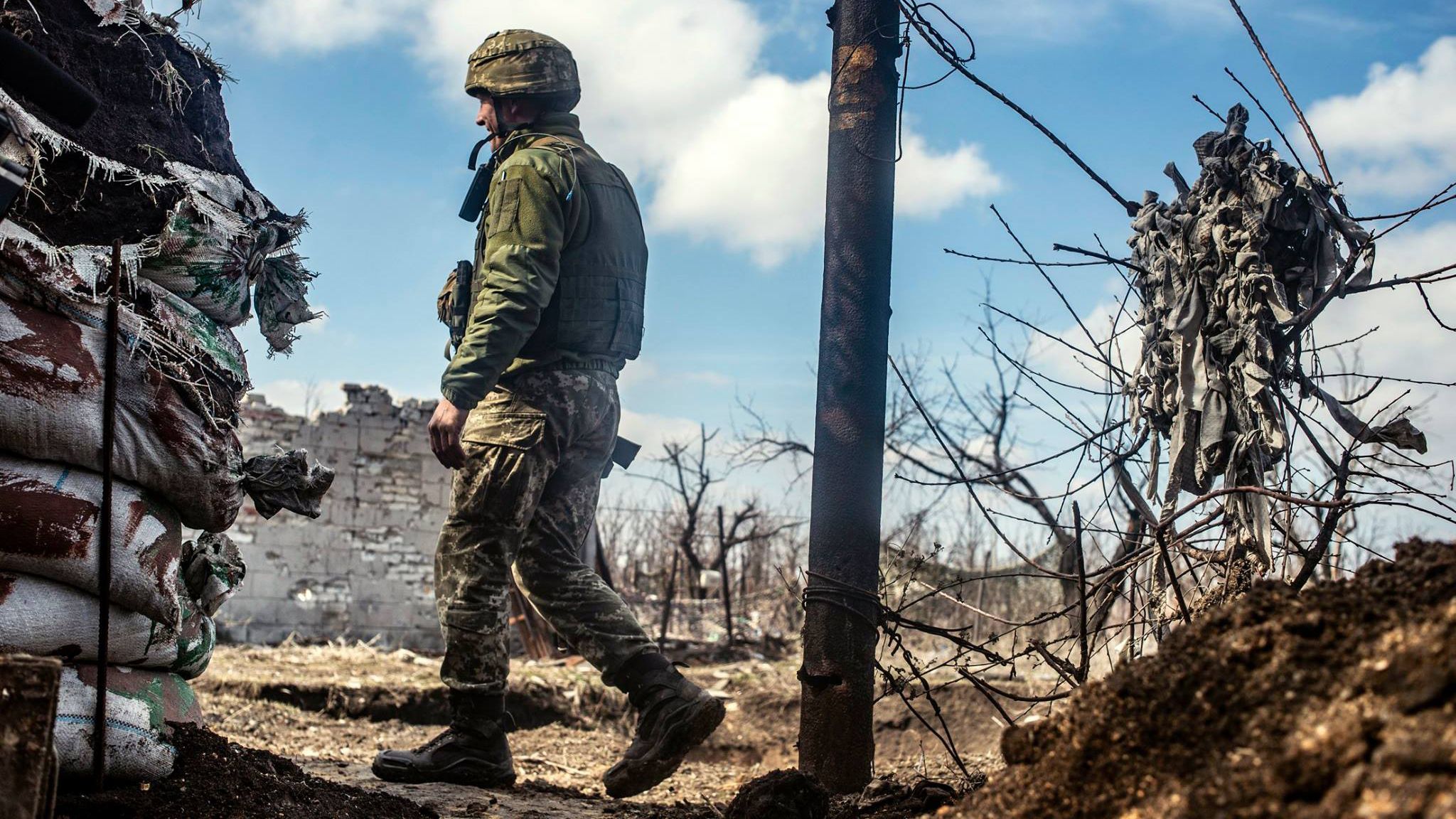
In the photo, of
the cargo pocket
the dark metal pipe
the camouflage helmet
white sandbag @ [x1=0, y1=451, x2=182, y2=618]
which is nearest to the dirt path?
the cargo pocket

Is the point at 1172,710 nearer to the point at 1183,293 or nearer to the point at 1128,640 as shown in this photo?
the point at 1128,640

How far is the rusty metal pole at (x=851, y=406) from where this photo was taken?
2502mm

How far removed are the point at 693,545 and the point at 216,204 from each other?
31.8 ft

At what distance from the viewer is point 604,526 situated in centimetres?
1505

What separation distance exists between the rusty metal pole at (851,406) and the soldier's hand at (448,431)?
101 cm

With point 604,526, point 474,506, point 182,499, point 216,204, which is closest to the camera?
point 182,499

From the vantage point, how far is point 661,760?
2953mm

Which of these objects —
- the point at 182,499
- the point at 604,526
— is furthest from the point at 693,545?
the point at 182,499

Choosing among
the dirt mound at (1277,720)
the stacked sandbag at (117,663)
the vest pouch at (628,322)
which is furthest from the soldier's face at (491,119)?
the dirt mound at (1277,720)

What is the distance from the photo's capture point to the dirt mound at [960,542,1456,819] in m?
0.98

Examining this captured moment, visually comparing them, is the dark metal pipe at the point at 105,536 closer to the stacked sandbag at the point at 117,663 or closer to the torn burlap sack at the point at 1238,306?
the stacked sandbag at the point at 117,663

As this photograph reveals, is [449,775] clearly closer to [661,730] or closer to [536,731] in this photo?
[661,730]

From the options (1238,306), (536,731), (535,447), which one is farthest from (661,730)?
(536,731)

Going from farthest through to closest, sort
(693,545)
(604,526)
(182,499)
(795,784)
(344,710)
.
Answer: (604,526), (693,545), (344,710), (182,499), (795,784)
